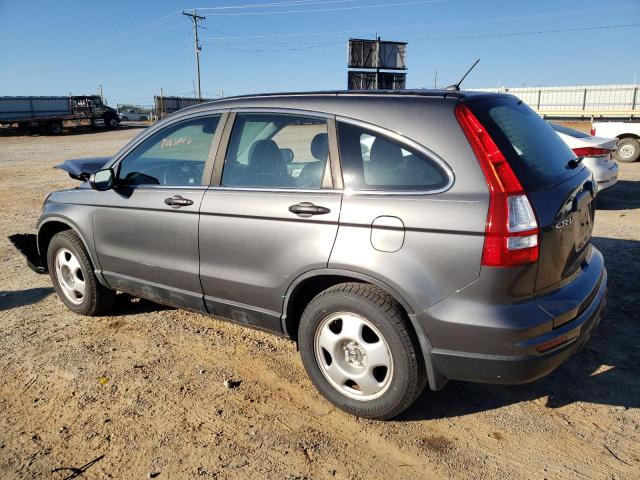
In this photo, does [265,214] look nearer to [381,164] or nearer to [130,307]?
[381,164]

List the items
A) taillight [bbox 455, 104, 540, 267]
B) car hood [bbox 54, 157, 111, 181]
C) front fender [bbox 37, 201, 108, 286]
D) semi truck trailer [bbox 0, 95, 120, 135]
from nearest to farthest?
taillight [bbox 455, 104, 540, 267] → front fender [bbox 37, 201, 108, 286] → car hood [bbox 54, 157, 111, 181] → semi truck trailer [bbox 0, 95, 120, 135]

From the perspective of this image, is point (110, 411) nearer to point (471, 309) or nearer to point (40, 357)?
point (40, 357)

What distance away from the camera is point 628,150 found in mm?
14383

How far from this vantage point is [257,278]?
321 centimetres

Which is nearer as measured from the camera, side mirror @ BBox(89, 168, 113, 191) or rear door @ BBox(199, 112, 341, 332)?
rear door @ BBox(199, 112, 341, 332)

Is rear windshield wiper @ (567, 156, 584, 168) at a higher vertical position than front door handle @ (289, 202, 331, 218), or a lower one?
higher

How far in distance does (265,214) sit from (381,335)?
999 millimetres

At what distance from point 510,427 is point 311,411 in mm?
1145

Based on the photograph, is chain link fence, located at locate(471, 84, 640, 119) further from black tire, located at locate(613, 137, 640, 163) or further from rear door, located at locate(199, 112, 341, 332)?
rear door, located at locate(199, 112, 341, 332)

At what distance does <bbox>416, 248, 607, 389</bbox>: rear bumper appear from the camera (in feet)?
8.00

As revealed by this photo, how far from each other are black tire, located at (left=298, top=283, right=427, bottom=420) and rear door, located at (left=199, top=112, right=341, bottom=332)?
8.7 inches

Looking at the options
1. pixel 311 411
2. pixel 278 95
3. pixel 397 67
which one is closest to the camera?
pixel 311 411

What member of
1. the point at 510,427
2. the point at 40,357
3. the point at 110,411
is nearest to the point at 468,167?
the point at 510,427

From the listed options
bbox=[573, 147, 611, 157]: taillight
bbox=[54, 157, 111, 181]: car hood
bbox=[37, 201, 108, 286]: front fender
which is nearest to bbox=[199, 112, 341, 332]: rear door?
bbox=[37, 201, 108, 286]: front fender
